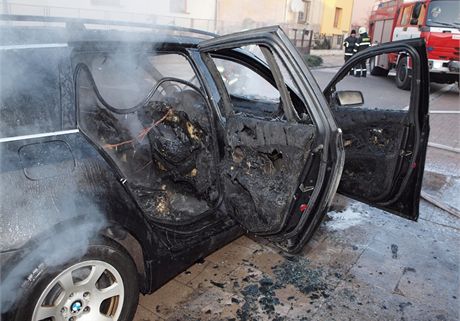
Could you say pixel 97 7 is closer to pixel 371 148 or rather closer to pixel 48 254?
pixel 371 148

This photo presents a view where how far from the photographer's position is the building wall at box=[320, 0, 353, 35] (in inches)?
1273

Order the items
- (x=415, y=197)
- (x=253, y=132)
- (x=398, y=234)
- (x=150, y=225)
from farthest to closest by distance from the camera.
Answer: (x=398, y=234), (x=415, y=197), (x=253, y=132), (x=150, y=225)

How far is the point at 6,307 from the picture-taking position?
5.46ft

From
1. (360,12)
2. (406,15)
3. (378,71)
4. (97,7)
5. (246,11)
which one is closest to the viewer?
(97,7)

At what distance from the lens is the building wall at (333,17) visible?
32344mm

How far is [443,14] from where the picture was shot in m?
10.6

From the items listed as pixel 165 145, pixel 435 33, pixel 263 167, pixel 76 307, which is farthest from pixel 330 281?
pixel 435 33

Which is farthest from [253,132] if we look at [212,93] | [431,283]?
[431,283]

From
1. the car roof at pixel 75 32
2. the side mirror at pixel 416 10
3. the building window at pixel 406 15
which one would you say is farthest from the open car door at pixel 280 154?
the building window at pixel 406 15

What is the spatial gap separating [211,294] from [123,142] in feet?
4.17

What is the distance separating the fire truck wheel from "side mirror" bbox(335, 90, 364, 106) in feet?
30.7

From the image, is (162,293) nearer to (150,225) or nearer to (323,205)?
(150,225)

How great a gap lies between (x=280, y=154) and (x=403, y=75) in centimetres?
1138

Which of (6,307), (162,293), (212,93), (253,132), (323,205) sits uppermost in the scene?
(212,93)
